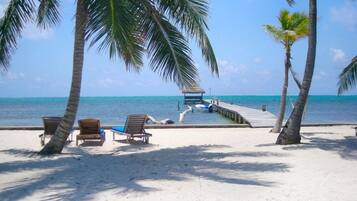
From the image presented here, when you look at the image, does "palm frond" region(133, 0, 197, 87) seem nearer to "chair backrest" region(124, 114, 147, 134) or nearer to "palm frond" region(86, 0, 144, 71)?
"palm frond" region(86, 0, 144, 71)

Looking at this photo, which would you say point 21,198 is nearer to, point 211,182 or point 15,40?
point 211,182

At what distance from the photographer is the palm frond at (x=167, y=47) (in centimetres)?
910

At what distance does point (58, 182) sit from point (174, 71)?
3.49 m

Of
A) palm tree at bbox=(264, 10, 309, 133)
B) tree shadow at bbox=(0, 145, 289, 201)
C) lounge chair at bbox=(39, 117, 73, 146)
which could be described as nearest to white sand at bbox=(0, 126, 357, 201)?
tree shadow at bbox=(0, 145, 289, 201)

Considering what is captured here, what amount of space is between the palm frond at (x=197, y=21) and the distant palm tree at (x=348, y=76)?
7.52 metres

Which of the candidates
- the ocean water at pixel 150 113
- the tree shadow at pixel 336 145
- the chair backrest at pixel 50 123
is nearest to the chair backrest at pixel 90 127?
the chair backrest at pixel 50 123

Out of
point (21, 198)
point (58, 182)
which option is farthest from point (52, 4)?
point (21, 198)

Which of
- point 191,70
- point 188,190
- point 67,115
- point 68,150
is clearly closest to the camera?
point 188,190

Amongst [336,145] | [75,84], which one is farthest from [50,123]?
[336,145]

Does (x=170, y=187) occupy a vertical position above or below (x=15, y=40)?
below

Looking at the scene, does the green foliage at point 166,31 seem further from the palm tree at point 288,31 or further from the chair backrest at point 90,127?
the palm tree at point 288,31

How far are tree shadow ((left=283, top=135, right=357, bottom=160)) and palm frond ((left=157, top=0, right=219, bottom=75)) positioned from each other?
3484mm

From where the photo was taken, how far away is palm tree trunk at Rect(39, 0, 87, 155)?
32.3 feet

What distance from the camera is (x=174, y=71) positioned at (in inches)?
362
